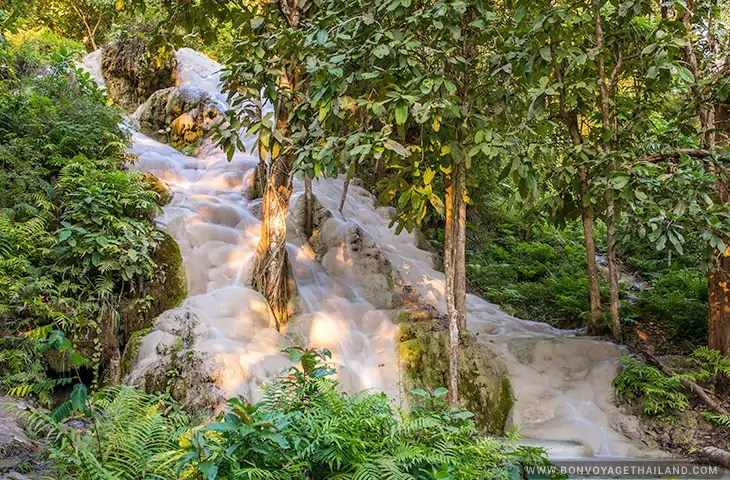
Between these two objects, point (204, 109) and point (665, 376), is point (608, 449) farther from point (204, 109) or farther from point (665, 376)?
point (204, 109)

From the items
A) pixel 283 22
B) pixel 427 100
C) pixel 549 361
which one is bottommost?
pixel 549 361

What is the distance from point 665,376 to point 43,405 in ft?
20.2

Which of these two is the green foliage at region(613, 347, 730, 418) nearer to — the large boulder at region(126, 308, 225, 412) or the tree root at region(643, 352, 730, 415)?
the tree root at region(643, 352, 730, 415)

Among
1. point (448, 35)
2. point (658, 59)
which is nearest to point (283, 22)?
point (448, 35)

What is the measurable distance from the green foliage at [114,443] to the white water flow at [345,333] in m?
2.06

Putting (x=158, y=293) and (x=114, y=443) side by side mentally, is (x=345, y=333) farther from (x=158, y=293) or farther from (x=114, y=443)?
(x=114, y=443)

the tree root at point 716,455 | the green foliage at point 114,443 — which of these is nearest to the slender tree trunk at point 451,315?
the tree root at point 716,455

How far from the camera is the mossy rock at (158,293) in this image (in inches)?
208

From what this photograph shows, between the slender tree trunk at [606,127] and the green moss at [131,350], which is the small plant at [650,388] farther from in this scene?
the green moss at [131,350]

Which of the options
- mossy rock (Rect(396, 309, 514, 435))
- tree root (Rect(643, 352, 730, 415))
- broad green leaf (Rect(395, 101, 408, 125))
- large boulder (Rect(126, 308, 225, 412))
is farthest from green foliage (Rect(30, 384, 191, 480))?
tree root (Rect(643, 352, 730, 415))

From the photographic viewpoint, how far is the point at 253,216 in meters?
7.77

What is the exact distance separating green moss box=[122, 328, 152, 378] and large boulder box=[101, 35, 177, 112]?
9778 millimetres

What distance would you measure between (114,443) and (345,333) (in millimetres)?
3847

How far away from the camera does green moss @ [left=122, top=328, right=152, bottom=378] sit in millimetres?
4921
